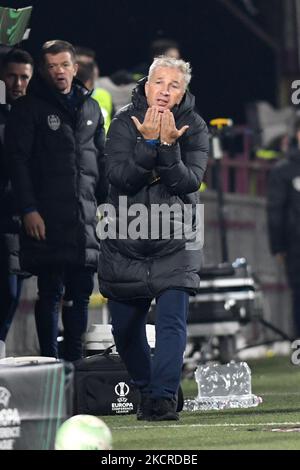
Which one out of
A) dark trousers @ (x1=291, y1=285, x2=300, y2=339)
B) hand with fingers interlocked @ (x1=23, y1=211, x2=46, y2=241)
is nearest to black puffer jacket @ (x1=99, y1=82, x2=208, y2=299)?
hand with fingers interlocked @ (x1=23, y1=211, x2=46, y2=241)

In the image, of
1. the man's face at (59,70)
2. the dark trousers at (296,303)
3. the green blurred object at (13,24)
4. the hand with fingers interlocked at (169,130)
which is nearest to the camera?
the hand with fingers interlocked at (169,130)

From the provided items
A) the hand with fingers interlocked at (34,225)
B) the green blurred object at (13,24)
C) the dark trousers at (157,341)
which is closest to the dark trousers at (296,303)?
the green blurred object at (13,24)

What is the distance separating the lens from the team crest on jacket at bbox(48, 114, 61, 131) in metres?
9.70

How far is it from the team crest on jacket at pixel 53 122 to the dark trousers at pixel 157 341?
1.90 m

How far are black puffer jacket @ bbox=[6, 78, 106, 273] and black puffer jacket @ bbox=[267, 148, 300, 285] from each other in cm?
430

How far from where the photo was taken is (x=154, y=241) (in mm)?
7883

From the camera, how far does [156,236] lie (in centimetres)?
789

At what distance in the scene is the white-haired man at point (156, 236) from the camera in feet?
25.4

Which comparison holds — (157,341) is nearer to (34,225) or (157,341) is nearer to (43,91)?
(34,225)

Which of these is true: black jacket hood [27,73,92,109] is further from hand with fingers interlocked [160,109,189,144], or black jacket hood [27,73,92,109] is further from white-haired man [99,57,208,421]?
hand with fingers interlocked [160,109,189,144]

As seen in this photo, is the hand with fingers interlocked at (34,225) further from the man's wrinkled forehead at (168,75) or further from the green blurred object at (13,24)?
the man's wrinkled forehead at (168,75)

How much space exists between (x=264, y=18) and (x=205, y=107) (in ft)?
8.45

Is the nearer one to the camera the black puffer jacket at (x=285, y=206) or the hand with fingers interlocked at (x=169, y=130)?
the hand with fingers interlocked at (x=169, y=130)

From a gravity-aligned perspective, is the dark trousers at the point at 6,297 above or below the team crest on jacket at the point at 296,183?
below
